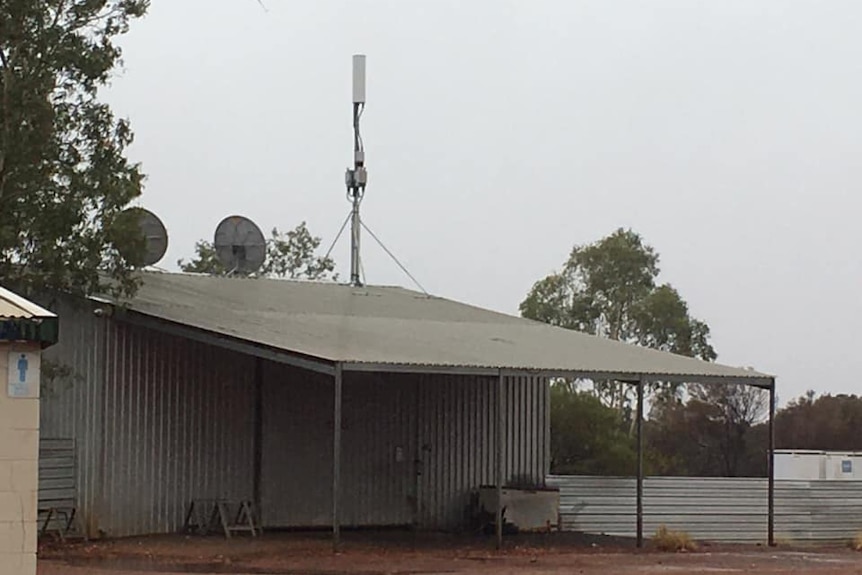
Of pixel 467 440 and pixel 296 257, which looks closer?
pixel 467 440

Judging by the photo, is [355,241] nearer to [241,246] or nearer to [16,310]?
[241,246]

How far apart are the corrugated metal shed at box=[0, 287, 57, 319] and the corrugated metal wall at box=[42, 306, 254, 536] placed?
9663 millimetres

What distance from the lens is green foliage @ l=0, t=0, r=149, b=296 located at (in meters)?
20.2

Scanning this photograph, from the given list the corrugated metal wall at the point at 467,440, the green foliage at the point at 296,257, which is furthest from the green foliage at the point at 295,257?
the corrugated metal wall at the point at 467,440

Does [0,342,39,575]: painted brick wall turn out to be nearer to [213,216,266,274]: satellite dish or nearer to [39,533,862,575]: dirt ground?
[39,533,862,575]: dirt ground

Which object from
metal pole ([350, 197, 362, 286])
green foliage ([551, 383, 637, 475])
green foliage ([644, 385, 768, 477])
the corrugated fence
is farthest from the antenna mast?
green foliage ([644, 385, 768, 477])

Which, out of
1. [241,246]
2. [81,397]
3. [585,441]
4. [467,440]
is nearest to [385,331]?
[467,440]

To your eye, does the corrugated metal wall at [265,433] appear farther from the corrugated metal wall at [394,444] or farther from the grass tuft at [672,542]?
the grass tuft at [672,542]

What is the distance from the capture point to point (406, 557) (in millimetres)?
20391

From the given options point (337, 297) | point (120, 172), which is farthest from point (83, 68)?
point (337, 297)

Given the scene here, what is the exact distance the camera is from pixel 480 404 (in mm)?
26734

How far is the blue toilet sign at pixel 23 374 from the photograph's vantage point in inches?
470

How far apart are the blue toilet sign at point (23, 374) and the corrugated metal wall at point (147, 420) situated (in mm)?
9943

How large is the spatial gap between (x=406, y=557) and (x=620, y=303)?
35378mm
